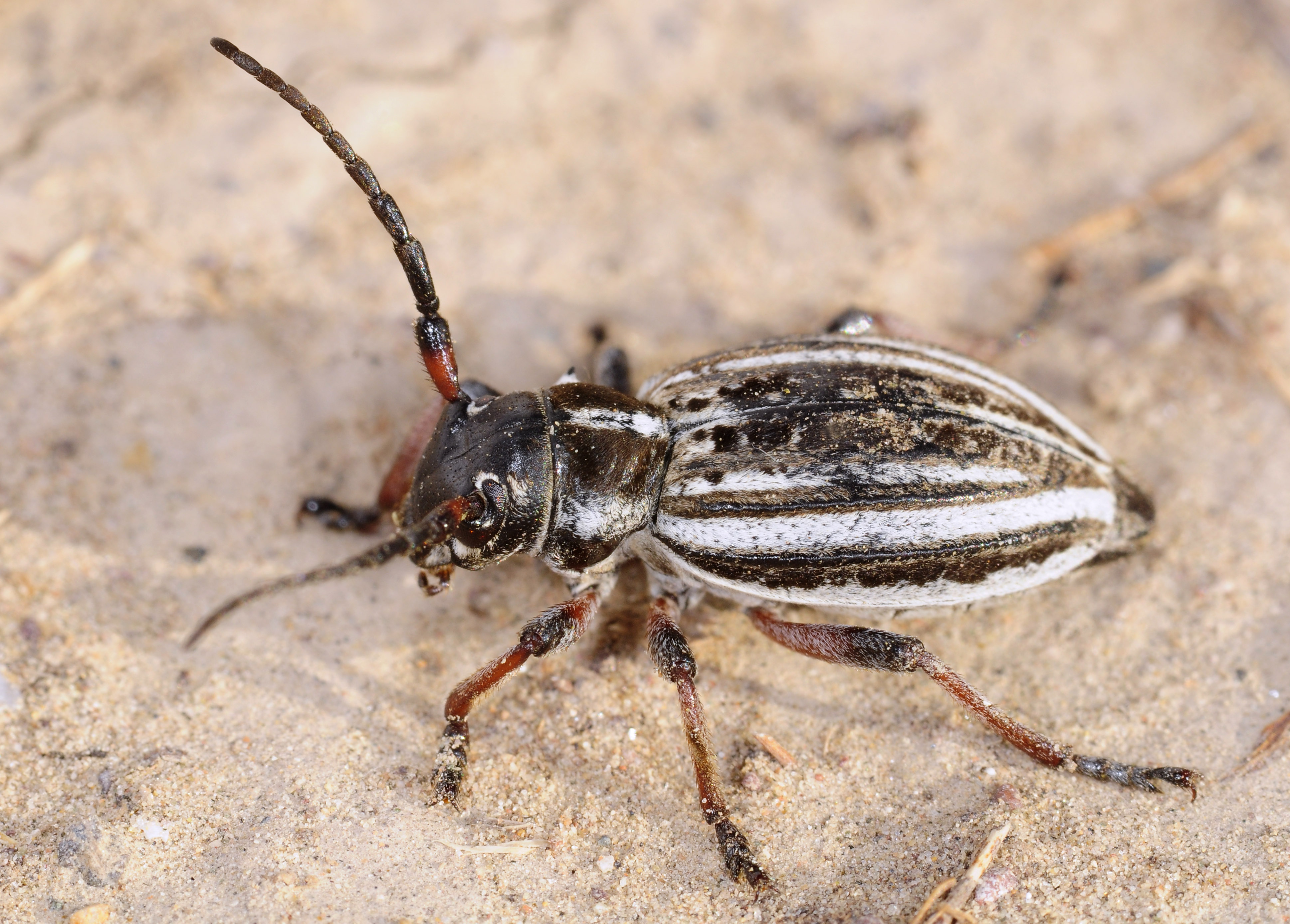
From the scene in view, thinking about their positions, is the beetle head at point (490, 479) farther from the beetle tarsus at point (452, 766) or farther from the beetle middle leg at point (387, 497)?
the beetle tarsus at point (452, 766)

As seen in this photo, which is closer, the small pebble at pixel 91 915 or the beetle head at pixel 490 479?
the small pebble at pixel 91 915

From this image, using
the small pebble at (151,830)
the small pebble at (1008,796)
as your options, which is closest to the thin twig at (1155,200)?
the small pebble at (1008,796)

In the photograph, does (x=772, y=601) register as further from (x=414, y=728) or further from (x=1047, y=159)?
(x=1047, y=159)

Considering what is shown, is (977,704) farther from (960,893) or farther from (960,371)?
(960,371)

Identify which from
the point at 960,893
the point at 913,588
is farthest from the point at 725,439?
the point at 960,893

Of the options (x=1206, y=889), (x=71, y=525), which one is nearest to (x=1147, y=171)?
(x=1206, y=889)
